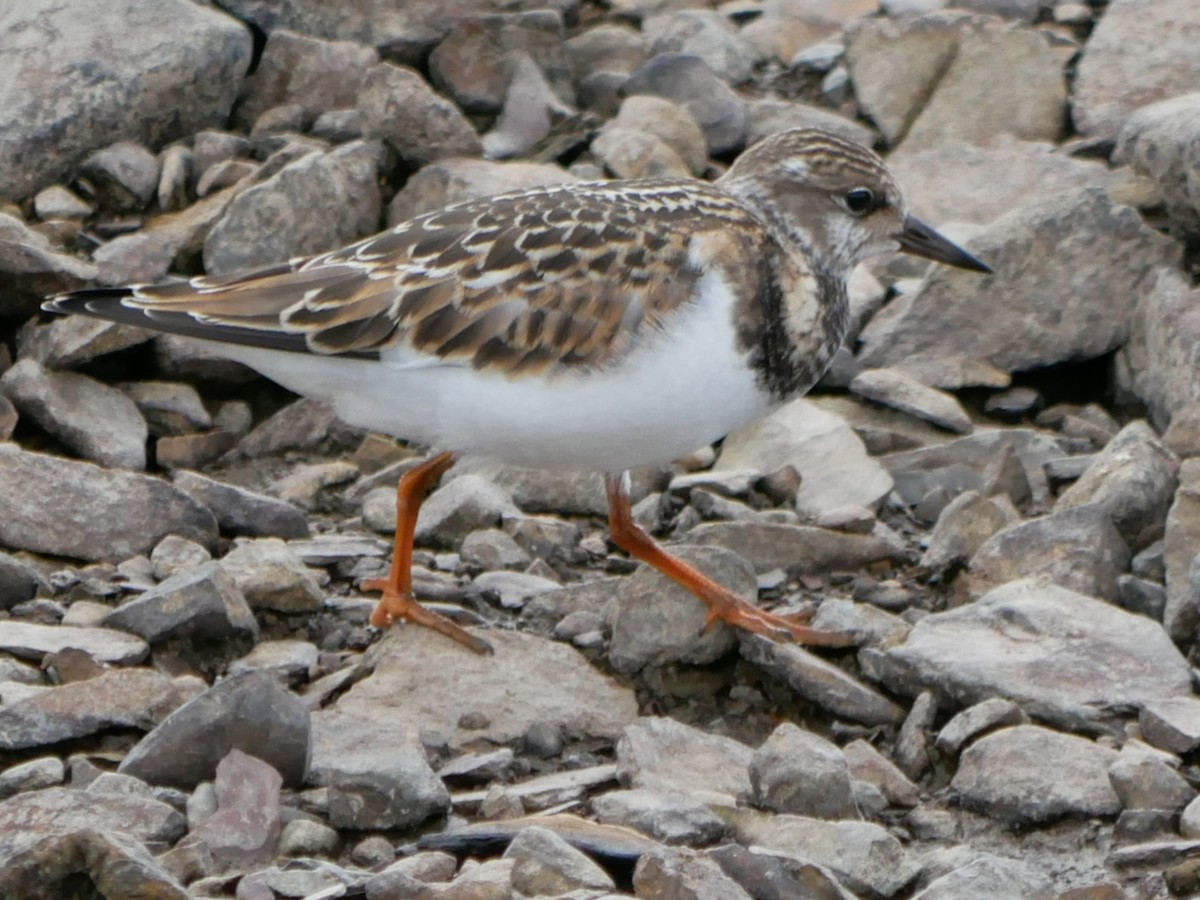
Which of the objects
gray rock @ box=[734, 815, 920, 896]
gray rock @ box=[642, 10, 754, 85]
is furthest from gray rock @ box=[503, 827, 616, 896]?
gray rock @ box=[642, 10, 754, 85]

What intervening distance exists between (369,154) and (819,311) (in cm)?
298

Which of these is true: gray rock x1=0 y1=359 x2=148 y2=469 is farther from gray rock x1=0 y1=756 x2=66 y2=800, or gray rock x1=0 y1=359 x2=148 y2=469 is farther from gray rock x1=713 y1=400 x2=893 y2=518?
gray rock x1=0 y1=756 x2=66 y2=800

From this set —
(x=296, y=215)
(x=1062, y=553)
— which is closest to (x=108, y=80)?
(x=296, y=215)

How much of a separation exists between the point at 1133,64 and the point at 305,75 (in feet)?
13.3

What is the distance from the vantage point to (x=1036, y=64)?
995 cm

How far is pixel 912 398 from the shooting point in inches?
309

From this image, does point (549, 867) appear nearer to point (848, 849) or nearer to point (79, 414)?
point (848, 849)

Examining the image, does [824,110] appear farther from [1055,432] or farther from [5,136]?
[5,136]

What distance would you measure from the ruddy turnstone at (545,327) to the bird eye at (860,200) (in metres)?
0.46

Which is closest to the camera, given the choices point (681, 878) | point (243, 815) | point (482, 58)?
point (681, 878)

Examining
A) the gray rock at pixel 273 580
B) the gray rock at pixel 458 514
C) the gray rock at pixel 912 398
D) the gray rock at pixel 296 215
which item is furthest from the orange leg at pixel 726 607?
the gray rock at pixel 296 215

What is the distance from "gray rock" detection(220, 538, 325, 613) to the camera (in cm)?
614

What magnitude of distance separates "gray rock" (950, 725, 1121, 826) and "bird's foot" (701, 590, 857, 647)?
0.85 m

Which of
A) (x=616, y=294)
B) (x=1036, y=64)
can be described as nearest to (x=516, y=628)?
(x=616, y=294)
